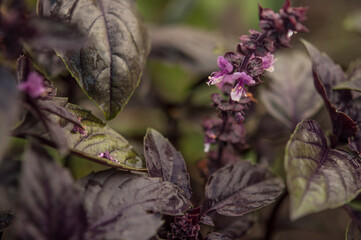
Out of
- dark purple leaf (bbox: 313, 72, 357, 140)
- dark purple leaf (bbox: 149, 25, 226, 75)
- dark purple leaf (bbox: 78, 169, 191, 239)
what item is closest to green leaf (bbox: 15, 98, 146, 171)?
dark purple leaf (bbox: 78, 169, 191, 239)

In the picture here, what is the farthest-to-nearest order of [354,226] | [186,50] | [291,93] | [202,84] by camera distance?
[202,84]
[186,50]
[291,93]
[354,226]

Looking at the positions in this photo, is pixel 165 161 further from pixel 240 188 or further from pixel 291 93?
pixel 291 93

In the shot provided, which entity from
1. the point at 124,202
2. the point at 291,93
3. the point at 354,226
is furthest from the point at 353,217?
the point at 124,202

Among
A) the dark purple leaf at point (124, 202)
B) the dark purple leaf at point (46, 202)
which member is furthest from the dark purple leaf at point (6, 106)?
the dark purple leaf at point (124, 202)

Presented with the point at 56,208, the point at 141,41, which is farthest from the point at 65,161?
the point at 56,208

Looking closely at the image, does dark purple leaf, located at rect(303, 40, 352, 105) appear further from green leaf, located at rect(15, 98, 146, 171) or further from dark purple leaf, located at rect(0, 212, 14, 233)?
dark purple leaf, located at rect(0, 212, 14, 233)

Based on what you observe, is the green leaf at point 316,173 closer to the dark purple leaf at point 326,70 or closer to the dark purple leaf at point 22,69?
the dark purple leaf at point 326,70
